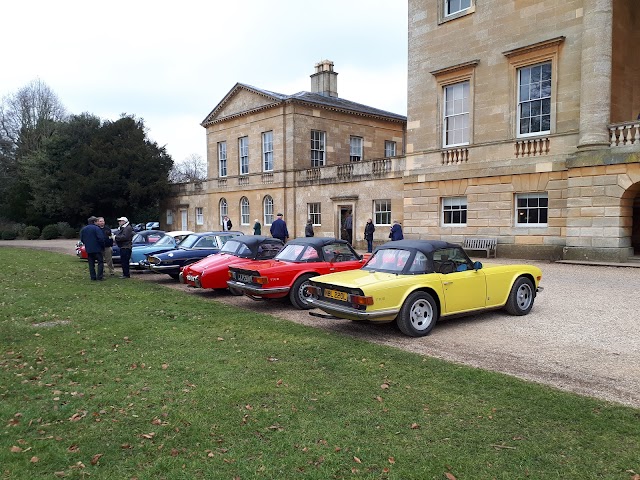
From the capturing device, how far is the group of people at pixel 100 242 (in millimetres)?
13813

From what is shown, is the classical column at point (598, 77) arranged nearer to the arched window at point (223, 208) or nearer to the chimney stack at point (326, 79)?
the chimney stack at point (326, 79)

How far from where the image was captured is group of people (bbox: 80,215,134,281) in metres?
13.8

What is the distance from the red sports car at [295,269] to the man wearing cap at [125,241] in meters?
5.83

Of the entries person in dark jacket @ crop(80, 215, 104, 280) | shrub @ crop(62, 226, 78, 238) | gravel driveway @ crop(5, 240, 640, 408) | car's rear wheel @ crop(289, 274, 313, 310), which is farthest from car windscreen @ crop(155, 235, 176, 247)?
shrub @ crop(62, 226, 78, 238)

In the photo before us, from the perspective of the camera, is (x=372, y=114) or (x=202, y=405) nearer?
(x=202, y=405)

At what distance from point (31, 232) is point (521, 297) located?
43.9 metres

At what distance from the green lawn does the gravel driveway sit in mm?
546

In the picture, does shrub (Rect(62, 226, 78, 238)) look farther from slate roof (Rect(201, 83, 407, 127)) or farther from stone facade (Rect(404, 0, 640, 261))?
stone facade (Rect(404, 0, 640, 261))

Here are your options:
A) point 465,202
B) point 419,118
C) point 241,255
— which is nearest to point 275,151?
point 419,118

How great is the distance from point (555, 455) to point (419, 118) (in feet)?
66.7

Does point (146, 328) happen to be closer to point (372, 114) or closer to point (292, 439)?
point (292, 439)

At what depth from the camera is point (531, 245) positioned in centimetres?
1853

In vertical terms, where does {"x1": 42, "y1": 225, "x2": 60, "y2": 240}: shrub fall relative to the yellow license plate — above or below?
above

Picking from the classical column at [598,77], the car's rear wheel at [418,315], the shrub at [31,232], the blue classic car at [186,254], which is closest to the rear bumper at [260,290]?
the car's rear wheel at [418,315]
